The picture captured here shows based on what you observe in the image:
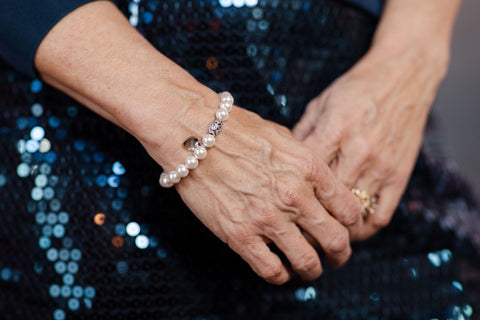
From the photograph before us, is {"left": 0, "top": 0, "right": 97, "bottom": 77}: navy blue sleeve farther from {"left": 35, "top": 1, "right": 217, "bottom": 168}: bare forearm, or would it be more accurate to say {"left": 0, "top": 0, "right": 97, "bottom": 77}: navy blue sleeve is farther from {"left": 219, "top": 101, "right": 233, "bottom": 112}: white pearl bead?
{"left": 219, "top": 101, "right": 233, "bottom": 112}: white pearl bead

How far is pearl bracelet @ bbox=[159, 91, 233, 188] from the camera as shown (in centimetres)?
54

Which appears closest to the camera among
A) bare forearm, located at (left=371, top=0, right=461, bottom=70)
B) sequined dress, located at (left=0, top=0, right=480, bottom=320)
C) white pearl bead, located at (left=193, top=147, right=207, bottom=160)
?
white pearl bead, located at (left=193, top=147, right=207, bottom=160)

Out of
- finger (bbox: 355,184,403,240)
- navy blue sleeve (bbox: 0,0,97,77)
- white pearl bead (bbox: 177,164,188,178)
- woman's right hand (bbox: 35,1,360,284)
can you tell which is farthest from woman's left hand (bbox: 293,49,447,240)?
navy blue sleeve (bbox: 0,0,97,77)

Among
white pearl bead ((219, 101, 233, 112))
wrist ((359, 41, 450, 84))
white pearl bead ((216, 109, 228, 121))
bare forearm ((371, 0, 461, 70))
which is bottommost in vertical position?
white pearl bead ((216, 109, 228, 121))

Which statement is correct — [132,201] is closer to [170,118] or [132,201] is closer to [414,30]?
[170,118]

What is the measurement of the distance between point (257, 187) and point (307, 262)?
139mm

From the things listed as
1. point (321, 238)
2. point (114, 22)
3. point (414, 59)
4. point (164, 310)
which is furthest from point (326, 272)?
point (114, 22)

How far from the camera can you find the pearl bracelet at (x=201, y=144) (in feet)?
1.77

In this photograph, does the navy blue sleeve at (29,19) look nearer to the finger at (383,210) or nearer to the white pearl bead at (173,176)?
the white pearl bead at (173,176)

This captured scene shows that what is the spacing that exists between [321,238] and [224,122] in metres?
0.21

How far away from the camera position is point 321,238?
616 millimetres

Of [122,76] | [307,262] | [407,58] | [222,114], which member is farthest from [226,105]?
[407,58]

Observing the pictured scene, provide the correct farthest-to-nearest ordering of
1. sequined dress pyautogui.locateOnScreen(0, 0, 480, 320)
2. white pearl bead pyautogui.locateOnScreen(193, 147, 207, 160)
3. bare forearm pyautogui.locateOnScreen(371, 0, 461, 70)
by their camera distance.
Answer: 1. bare forearm pyautogui.locateOnScreen(371, 0, 461, 70)
2. sequined dress pyautogui.locateOnScreen(0, 0, 480, 320)
3. white pearl bead pyautogui.locateOnScreen(193, 147, 207, 160)

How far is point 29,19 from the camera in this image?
559 mm
